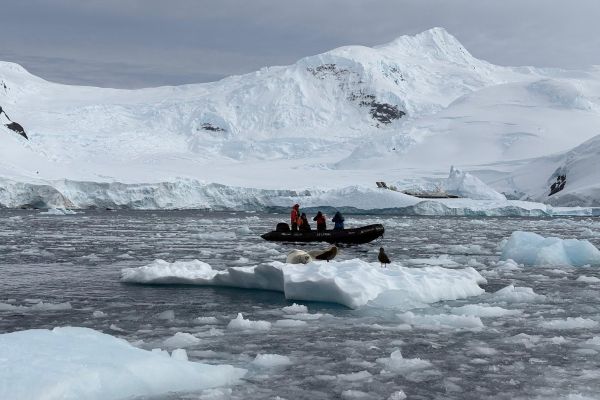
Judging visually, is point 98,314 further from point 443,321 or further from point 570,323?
point 570,323

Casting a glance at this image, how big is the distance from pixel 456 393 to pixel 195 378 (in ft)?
7.84

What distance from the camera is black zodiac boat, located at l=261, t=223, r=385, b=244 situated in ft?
76.4

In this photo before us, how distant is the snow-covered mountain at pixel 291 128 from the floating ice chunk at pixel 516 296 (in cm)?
5488

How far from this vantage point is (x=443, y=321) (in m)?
9.52

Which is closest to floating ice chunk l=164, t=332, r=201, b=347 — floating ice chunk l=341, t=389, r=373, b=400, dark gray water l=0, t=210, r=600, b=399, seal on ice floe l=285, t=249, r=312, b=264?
dark gray water l=0, t=210, r=600, b=399

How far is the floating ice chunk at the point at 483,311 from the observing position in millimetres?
10047

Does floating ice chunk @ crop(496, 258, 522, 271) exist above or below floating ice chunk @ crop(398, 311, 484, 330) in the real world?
above

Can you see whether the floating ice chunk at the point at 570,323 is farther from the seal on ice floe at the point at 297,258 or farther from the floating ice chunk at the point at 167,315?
the seal on ice floe at the point at 297,258

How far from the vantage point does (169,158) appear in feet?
378

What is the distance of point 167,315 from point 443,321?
12.6 ft

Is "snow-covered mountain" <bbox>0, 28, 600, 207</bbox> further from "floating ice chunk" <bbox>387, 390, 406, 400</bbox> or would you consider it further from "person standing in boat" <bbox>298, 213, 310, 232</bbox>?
"floating ice chunk" <bbox>387, 390, 406, 400</bbox>

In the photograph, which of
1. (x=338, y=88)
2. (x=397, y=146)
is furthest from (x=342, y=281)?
(x=338, y=88)

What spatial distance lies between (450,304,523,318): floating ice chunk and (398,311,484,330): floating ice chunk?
0.52 meters

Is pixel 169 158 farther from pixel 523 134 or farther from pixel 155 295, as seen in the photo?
pixel 155 295
